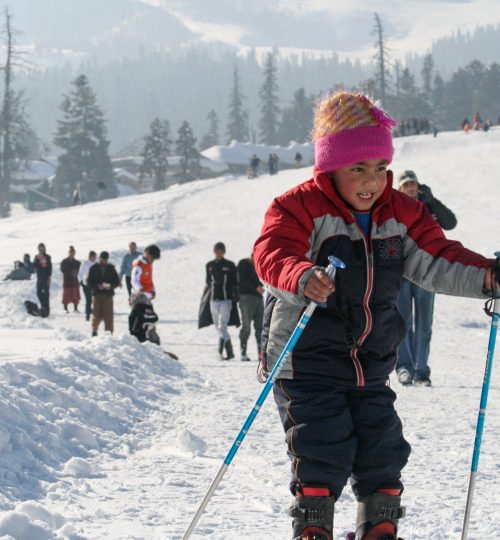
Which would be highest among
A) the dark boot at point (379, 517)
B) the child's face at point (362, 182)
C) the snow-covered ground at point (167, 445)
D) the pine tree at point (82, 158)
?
the pine tree at point (82, 158)

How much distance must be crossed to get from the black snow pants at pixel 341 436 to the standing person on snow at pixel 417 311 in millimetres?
A: 3844

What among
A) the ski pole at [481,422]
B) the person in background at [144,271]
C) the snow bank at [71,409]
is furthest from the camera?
the person in background at [144,271]

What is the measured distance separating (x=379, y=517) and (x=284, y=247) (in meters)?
0.99

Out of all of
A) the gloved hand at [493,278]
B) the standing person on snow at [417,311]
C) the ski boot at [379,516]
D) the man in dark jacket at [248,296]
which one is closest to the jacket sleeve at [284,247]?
the gloved hand at [493,278]

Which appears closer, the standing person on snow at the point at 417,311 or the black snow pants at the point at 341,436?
the black snow pants at the point at 341,436

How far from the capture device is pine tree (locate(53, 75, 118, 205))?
274ft

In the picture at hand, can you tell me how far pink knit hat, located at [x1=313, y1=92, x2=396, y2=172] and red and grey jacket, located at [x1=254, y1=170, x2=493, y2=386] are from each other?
0.39 ft

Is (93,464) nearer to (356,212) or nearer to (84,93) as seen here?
(356,212)

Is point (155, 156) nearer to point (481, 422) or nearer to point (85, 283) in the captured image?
point (85, 283)

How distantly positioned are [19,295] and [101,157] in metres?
65.2

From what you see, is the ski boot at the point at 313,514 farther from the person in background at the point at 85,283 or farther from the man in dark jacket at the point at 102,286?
the person in background at the point at 85,283

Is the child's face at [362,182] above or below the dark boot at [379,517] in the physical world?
above

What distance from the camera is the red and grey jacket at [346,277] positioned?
3031 mm

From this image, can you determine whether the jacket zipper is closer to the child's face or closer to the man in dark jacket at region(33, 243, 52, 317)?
the child's face
